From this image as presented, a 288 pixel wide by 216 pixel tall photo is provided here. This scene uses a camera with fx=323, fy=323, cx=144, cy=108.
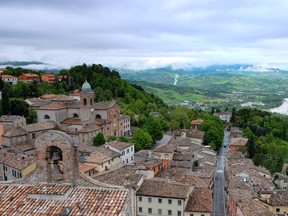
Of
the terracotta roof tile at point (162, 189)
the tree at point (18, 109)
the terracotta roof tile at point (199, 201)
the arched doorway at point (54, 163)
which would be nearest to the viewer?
the arched doorway at point (54, 163)

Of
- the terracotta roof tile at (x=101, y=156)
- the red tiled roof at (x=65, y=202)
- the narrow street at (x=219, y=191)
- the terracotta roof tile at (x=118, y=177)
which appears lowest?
the narrow street at (x=219, y=191)

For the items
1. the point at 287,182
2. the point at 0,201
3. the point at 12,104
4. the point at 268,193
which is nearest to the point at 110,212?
the point at 0,201

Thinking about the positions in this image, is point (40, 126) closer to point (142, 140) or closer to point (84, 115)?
point (84, 115)

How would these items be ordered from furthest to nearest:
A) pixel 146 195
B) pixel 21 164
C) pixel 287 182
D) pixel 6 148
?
1. pixel 287 182
2. pixel 6 148
3. pixel 21 164
4. pixel 146 195

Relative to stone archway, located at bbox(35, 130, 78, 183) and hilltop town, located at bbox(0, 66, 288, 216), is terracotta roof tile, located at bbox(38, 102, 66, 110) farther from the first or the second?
stone archway, located at bbox(35, 130, 78, 183)

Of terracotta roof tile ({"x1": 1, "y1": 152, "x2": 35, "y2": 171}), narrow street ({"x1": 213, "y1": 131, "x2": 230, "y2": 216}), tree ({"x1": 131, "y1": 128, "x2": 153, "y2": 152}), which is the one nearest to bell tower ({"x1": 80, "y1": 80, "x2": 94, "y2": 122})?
tree ({"x1": 131, "y1": 128, "x2": 153, "y2": 152})

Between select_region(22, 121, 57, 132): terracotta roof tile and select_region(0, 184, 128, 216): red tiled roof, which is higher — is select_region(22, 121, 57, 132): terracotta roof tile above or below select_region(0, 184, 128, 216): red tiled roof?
below

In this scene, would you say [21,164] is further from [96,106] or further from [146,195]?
[96,106]

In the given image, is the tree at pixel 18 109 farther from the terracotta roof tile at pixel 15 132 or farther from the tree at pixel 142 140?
the tree at pixel 142 140

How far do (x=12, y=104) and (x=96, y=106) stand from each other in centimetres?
2133

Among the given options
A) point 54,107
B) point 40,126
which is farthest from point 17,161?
point 54,107

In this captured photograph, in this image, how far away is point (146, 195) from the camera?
3766cm

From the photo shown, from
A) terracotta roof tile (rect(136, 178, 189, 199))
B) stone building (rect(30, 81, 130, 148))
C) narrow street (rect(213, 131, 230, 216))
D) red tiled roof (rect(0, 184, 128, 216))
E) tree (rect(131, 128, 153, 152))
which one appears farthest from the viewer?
stone building (rect(30, 81, 130, 148))

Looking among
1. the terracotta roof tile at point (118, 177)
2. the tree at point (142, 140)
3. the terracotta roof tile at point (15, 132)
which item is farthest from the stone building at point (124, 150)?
the terracotta roof tile at point (15, 132)
